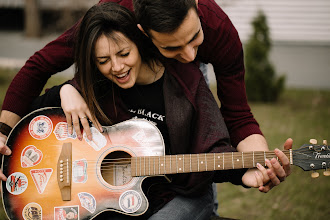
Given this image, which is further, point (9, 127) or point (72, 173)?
point (9, 127)

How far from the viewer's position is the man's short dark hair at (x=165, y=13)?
2.11m

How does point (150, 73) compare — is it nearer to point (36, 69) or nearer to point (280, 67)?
point (36, 69)

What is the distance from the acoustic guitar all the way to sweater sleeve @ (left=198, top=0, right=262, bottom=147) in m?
0.37

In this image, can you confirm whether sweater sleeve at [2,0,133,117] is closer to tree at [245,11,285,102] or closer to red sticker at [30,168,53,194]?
red sticker at [30,168,53,194]

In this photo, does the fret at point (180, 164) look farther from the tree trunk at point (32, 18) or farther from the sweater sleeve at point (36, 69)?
the tree trunk at point (32, 18)

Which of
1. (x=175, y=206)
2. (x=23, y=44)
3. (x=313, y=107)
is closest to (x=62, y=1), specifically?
(x=23, y=44)

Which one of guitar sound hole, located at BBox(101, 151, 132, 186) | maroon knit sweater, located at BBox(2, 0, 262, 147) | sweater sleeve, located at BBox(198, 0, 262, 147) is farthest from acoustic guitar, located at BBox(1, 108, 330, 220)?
sweater sleeve, located at BBox(198, 0, 262, 147)

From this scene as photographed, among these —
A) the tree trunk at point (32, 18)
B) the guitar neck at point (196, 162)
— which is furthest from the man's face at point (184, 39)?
the tree trunk at point (32, 18)

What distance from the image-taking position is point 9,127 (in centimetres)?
253

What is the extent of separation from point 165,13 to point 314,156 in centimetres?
112

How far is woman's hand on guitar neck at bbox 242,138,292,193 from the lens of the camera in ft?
6.70

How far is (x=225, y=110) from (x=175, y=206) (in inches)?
28.7

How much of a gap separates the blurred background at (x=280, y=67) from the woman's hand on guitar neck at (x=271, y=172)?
1.56 metres

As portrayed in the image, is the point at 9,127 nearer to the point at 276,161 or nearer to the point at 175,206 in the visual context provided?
the point at 175,206
